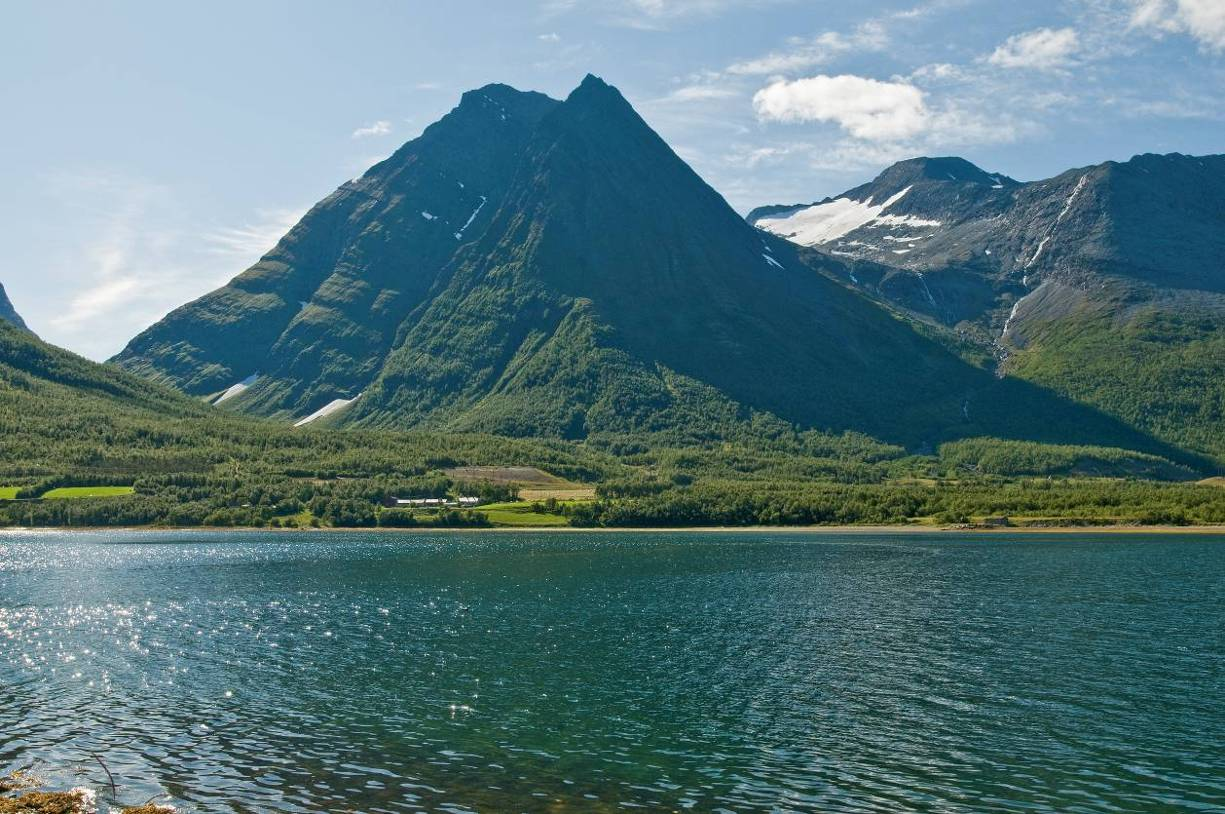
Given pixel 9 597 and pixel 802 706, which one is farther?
pixel 9 597

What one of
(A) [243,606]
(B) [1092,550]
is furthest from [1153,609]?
(A) [243,606]

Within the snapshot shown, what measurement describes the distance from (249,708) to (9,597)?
68106 mm

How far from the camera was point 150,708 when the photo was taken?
6019cm

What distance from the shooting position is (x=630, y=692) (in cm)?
6500

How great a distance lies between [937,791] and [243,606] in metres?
80.0

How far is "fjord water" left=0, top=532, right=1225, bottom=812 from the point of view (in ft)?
148

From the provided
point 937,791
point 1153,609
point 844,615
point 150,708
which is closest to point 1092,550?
point 1153,609

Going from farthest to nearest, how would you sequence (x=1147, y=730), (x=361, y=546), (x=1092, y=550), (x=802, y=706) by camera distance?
(x=361, y=546)
(x=1092, y=550)
(x=802, y=706)
(x=1147, y=730)

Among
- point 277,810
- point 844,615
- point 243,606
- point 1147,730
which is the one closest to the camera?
point 277,810

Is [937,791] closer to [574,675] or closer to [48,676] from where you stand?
[574,675]

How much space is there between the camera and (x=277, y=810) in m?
41.5

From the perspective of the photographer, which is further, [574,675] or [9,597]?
[9,597]

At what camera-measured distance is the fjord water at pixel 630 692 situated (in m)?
45.1

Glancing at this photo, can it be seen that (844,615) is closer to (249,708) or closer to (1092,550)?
(249,708)
